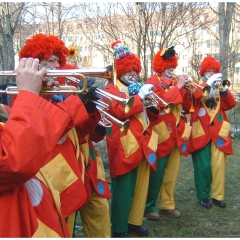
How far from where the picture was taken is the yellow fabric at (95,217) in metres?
3.31

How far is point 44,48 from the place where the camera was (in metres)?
3.23

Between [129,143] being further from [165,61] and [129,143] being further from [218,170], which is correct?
[218,170]

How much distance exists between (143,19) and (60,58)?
5184mm

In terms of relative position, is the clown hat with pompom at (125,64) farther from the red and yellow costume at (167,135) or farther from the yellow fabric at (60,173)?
the yellow fabric at (60,173)

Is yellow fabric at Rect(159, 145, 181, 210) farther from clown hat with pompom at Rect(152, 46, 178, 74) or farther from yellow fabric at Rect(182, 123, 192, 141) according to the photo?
clown hat with pompom at Rect(152, 46, 178, 74)

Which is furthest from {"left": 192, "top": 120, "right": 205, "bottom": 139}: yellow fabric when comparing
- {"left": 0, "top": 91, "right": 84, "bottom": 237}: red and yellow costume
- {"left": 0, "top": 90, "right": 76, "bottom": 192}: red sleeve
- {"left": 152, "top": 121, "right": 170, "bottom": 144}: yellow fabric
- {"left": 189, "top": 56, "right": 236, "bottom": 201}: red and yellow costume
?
{"left": 0, "top": 90, "right": 76, "bottom": 192}: red sleeve

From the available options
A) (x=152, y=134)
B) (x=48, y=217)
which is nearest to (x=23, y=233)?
(x=48, y=217)

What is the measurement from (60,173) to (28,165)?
119 cm

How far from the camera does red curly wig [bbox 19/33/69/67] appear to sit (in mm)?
3209

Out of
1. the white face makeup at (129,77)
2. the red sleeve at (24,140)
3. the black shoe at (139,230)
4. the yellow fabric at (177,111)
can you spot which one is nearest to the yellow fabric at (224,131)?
the yellow fabric at (177,111)

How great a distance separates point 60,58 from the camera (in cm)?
343

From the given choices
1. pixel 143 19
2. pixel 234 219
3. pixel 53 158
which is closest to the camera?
pixel 53 158

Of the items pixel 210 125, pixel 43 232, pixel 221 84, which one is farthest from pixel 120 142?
pixel 43 232

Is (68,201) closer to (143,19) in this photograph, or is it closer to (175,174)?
(175,174)
